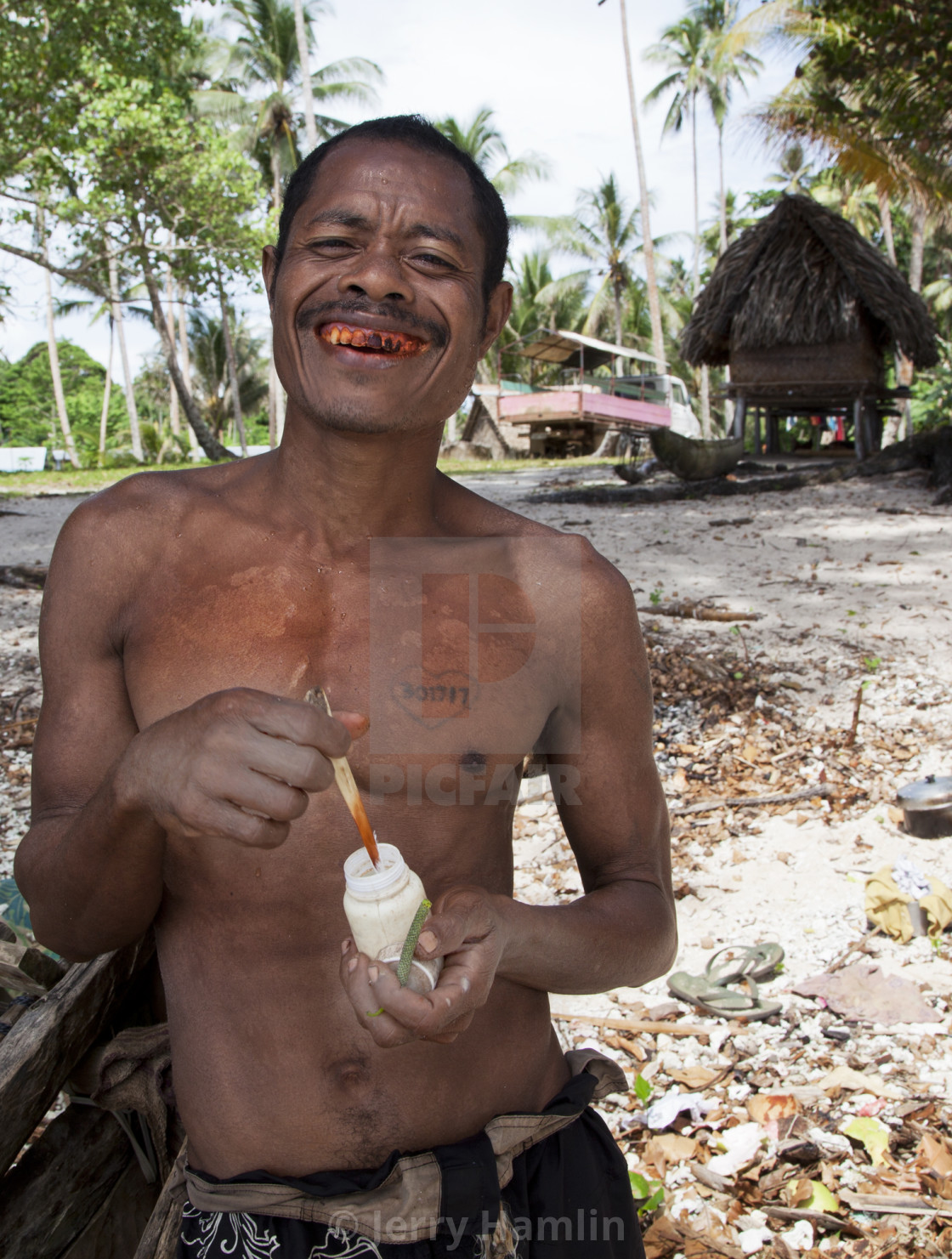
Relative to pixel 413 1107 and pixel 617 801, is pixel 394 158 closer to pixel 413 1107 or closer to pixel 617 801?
pixel 617 801

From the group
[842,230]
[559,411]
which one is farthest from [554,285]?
[842,230]

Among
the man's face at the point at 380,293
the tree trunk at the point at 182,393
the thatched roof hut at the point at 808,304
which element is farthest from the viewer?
the tree trunk at the point at 182,393

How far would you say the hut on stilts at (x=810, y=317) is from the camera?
13414 millimetres

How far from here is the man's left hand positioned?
3.77 feet

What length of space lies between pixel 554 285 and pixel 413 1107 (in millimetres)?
32202

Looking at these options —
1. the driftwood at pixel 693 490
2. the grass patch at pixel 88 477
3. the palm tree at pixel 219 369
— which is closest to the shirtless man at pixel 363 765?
the driftwood at pixel 693 490

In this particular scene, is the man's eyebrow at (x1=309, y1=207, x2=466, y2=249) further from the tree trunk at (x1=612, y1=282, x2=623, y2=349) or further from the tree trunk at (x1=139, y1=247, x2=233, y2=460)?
the tree trunk at (x1=612, y1=282, x2=623, y2=349)

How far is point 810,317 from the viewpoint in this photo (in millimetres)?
13820

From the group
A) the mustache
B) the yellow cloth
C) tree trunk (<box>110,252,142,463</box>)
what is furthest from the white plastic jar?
tree trunk (<box>110,252,142,463</box>)

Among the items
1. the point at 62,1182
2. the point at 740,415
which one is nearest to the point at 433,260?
the point at 62,1182

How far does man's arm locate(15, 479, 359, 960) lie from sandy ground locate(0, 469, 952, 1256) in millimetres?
1603

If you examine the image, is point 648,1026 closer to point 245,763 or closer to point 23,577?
point 245,763

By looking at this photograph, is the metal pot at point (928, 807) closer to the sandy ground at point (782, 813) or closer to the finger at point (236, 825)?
the sandy ground at point (782, 813)

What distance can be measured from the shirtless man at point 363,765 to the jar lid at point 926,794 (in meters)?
2.47
